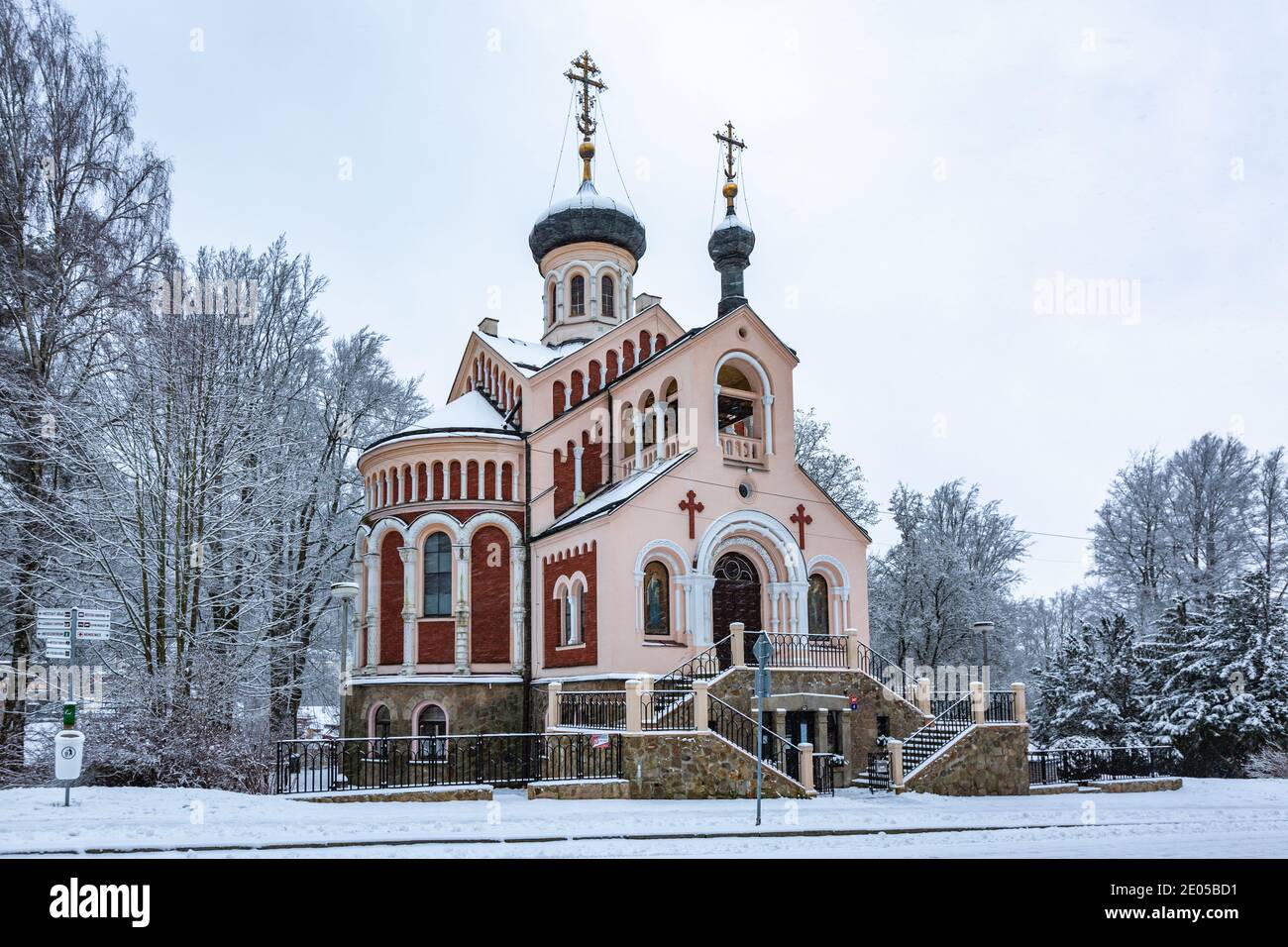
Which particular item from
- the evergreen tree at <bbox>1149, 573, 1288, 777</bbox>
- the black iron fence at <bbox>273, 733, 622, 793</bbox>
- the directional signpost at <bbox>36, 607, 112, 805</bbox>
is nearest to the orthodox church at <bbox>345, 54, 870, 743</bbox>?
the black iron fence at <bbox>273, 733, 622, 793</bbox>

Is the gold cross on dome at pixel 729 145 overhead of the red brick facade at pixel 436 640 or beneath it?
overhead

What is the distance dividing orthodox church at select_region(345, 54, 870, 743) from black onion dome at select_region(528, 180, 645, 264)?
5.18 metres

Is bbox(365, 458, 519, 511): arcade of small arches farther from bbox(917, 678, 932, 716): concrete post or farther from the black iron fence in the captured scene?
bbox(917, 678, 932, 716): concrete post

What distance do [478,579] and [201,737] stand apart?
1030 centimetres

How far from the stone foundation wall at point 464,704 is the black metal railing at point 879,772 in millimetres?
8319

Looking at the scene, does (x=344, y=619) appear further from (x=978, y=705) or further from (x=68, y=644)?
(x=978, y=705)

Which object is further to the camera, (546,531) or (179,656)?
(546,531)

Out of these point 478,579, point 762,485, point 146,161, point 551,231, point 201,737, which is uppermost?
point 551,231

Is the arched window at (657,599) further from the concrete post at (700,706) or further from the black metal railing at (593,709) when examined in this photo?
the concrete post at (700,706)

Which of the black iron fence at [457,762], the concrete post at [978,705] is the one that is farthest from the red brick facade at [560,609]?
the concrete post at [978,705]

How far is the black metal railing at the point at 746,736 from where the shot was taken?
18547 millimetres

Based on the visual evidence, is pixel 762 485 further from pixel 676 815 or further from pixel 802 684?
pixel 676 815

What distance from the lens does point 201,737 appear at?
16.5 metres

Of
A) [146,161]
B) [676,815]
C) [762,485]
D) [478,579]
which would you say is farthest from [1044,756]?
[146,161]
